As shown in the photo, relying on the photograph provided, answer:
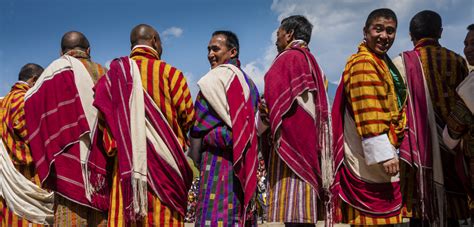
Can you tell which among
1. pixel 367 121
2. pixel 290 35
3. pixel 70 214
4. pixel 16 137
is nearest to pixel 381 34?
pixel 367 121

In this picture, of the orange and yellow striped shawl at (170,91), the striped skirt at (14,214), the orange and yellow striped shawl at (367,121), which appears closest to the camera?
the orange and yellow striped shawl at (367,121)

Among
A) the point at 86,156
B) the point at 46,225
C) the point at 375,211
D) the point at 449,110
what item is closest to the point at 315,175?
the point at 375,211

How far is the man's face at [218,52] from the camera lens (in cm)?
546

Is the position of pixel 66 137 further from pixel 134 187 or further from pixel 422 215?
pixel 422 215

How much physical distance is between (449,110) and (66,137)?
3376mm

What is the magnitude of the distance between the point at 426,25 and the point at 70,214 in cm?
368

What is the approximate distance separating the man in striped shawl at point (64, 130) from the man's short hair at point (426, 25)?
3.04 m

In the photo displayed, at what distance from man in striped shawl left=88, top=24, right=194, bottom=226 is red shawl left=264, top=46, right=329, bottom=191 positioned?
76 cm

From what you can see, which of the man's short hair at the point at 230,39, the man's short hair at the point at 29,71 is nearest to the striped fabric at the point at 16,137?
the man's short hair at the point at 29,71

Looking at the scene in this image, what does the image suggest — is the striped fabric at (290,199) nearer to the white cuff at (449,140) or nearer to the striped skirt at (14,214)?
the white cuff at (449,140)

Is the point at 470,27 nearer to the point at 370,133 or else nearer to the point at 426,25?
the point at 426,25

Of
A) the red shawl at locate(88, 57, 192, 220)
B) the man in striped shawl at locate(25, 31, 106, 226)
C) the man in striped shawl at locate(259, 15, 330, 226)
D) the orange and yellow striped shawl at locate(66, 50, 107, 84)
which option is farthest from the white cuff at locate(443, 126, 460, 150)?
the orange and yellow striped shawl at locate(66, 50, 107, 84)

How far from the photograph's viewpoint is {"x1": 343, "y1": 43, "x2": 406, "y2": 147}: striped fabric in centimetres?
436

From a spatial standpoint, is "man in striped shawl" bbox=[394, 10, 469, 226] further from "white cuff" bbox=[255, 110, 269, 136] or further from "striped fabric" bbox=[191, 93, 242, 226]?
"striped fabric" bbox=[191, 93, 242, 226]
